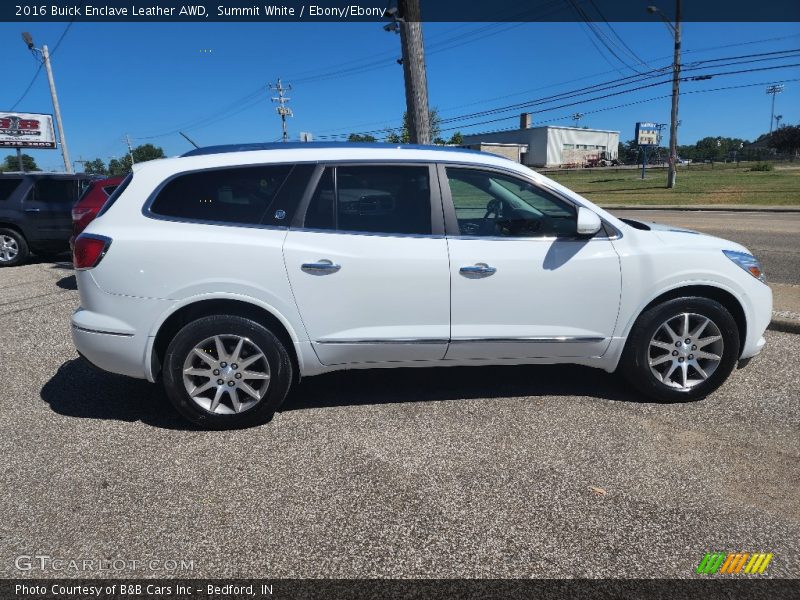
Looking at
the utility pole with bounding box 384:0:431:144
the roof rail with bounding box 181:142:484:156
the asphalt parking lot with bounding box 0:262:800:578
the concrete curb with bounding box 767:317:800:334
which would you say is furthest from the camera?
the utility pole with bounding box 384:0:431:144

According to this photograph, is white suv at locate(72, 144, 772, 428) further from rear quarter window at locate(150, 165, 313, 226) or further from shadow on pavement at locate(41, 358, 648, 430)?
shadow on pavement at locate(41, 358, 648, 430)

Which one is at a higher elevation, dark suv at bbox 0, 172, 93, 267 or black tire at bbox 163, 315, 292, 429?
dark suv at bbox 0, 172, 93, 267

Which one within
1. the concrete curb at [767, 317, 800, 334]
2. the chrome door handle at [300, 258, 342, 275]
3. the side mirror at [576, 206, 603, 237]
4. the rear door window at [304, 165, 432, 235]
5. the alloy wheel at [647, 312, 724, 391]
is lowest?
the concrete curb at [767, 317, 800, 334]

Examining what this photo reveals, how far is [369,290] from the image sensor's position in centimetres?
343

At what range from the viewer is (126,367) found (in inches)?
136

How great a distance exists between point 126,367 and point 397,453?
1.77 metres

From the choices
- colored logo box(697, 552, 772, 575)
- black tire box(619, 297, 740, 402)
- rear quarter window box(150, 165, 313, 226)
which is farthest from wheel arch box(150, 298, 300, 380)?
colored logo box(697, 552, 772, 575)

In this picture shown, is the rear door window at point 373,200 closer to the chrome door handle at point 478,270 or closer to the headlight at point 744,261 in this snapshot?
the chrome door handle at point 478,270

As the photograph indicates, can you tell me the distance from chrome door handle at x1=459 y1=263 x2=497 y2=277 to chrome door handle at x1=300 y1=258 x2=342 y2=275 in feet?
2.54

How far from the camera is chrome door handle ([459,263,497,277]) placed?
3457 millimetres

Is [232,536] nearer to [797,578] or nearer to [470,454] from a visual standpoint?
[470,454]

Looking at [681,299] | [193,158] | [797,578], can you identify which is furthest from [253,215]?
[797,578]

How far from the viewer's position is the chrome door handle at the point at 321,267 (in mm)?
3377

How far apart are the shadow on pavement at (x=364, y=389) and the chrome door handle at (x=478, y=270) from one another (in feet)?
3.34
